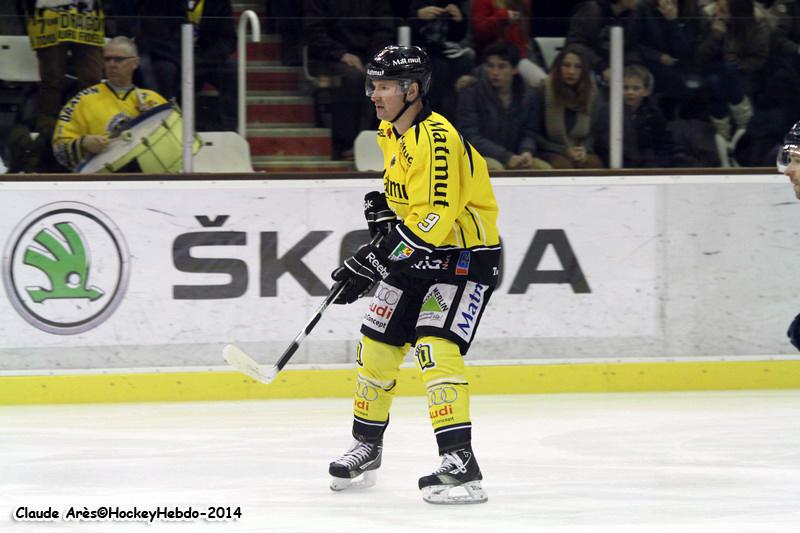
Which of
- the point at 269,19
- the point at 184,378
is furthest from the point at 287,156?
the point at 184,378

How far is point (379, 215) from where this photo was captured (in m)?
4.37

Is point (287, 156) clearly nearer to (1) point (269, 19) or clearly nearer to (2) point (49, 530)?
(1) point (269, 19)

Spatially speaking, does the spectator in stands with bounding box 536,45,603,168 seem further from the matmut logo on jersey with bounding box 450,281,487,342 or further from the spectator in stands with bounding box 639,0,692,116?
the matmut logo on jersey with bounding box 450,281,487,342

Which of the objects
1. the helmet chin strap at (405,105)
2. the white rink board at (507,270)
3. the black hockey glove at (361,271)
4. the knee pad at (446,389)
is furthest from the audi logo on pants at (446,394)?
the white rink board at (507,270)

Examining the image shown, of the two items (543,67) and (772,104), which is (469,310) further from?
(772,104)

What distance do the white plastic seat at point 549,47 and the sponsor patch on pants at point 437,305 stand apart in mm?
2694

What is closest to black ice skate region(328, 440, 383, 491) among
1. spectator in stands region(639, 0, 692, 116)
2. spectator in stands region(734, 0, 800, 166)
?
spectator in stands region(639, 0, 692, 116)

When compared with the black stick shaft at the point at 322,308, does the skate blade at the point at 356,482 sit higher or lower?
lower

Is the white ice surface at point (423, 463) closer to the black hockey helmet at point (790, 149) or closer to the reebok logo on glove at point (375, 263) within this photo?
the reebok logo on glove at point (375, 263)

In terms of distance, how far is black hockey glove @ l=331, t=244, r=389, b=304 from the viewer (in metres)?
4.14

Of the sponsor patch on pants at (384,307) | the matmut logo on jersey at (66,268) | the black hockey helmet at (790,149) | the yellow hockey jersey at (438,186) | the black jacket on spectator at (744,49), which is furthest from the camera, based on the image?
the black jacket on spectator at (744,49)

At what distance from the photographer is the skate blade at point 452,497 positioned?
419 centimetres

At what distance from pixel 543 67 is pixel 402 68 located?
8.44 feet

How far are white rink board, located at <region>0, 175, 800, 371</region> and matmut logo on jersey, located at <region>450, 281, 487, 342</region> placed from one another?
2.07m
